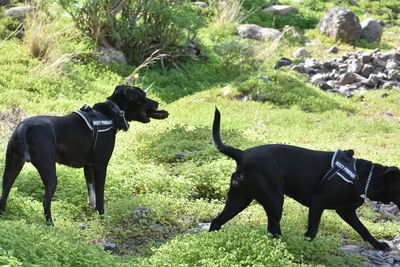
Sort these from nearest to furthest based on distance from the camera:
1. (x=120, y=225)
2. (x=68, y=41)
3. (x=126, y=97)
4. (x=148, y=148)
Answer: (x=120, y=225)
(x=126, y=97)
(x=148, y=148)
(x=68, y=41)

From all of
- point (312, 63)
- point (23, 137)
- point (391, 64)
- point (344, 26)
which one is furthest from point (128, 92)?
point (344, 26)

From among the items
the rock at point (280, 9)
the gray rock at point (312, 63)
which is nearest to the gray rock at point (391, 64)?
the gray rock at point (312, 63)

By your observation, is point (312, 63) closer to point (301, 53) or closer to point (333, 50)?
point (301, 53)

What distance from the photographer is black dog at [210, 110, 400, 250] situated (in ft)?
19.1

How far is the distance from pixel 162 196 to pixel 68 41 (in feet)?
32.3

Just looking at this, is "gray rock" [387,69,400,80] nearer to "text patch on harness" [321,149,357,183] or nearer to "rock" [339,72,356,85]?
"rock" [339,72,356,85]

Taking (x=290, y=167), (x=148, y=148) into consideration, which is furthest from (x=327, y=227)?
(x=148, y=148)

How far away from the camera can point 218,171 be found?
854 centimetres

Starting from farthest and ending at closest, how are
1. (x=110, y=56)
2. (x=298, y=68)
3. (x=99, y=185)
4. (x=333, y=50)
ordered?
(x=333, y=50)
(x=298, y=68)
(x=110, y=56)
(x=99, y=185)

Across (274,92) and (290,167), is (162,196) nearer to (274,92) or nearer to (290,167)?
(290,167)

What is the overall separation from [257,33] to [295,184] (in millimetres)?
15384

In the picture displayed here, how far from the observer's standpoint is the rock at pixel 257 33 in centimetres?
2064

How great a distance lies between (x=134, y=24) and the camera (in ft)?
53.7

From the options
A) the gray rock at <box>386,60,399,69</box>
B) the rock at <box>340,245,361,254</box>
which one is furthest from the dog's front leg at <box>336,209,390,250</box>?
the gray rock at <box>386,60,399,69</box>
